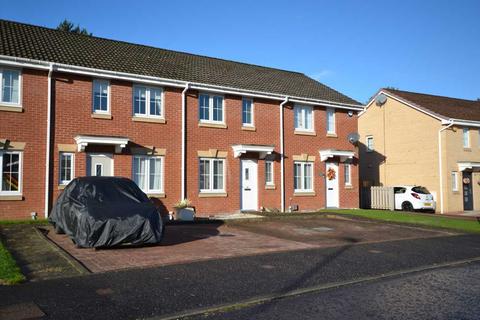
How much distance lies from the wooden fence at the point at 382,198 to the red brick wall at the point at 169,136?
2794 mm

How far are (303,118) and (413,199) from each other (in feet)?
26.4

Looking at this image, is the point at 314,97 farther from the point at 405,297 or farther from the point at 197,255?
the point at 405,297

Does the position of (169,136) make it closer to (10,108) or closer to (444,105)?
(10,108)

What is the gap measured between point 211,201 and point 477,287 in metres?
11.6

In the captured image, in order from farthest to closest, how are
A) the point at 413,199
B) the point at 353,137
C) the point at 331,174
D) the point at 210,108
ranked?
the point at 413,199 → the point at 353,137 → the point at 331,174 → the point at 210,108

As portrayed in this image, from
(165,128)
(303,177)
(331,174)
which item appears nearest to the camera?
(165,128)

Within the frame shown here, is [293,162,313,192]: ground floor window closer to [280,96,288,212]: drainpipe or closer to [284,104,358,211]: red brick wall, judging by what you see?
[284,104,358,211]: red brick wall

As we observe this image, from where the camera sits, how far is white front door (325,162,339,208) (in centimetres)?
2164

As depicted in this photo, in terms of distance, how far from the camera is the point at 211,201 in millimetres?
17781

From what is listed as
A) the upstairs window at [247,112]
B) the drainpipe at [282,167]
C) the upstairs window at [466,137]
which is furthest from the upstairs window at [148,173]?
the upstairs window at [466,137]

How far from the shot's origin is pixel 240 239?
12.2 m

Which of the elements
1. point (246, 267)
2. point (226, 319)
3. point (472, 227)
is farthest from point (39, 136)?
point (472, 227)

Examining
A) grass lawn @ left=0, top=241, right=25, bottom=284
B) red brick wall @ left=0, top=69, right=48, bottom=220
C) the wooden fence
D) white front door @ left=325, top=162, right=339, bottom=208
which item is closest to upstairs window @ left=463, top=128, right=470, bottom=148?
the wooden fence

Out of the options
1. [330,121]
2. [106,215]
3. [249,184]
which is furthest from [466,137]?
[106,215]
